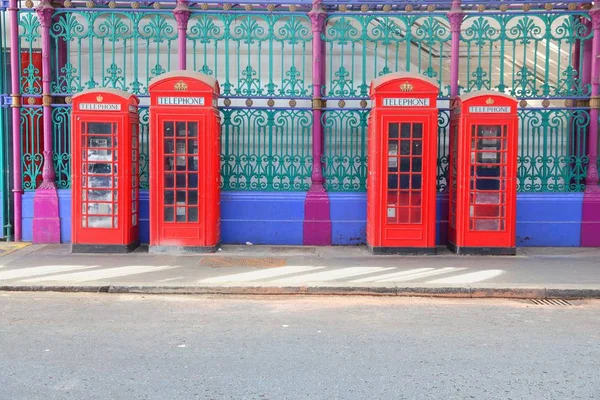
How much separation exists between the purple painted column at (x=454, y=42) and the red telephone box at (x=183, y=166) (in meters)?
3.98

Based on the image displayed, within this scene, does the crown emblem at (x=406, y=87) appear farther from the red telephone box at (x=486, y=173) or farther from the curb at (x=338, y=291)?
the curb at (x=338, y=291)

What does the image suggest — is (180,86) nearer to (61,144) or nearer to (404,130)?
(61,144)

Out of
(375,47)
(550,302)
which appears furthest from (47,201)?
(550,302)

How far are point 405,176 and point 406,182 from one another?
0.31 feet

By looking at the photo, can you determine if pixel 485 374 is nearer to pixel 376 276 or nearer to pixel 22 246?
pixel 376 276

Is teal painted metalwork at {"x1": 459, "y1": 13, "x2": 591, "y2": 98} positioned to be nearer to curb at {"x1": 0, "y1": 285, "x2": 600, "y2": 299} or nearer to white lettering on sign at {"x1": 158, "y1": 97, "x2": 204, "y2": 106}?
curb at {"x1": 0, "y1": 285, "x2": 600, "y2": 299}

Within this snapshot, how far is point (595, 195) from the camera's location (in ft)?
35.1

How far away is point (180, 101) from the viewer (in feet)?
32.1

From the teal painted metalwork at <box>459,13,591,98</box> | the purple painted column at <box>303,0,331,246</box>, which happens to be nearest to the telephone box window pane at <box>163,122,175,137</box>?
the purple painted column at <box>303,0,331,246</box>

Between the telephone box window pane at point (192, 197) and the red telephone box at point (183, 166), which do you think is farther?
the telephone box window pane at point (192, 197)

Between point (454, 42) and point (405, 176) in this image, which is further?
point (454, 42)

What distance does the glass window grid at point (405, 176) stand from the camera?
9.86 meters

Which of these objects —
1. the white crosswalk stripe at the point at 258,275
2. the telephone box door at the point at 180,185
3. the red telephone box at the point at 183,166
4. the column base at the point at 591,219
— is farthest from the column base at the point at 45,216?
the column base at the point at 591,219

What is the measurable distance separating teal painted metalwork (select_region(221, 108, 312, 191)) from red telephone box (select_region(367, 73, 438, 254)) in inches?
57.8
